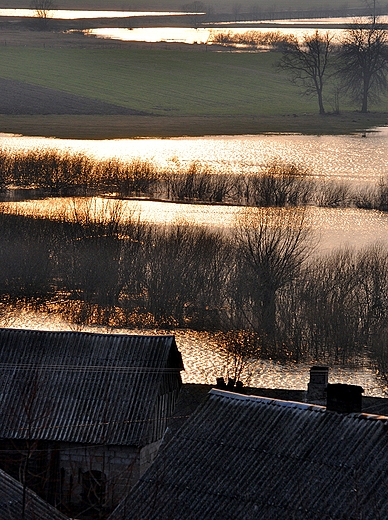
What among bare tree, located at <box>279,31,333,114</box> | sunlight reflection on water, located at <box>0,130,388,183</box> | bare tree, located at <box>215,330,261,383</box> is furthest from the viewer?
bare tree, located at <box>279,31,333,114</box>

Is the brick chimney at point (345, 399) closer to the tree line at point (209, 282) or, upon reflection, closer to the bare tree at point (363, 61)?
the tree line at point (209, 282)

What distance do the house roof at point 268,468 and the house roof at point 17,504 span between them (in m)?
1.66

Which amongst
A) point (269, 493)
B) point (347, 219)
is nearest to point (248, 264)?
point (347, 219)

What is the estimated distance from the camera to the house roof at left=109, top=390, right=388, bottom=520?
1293cm

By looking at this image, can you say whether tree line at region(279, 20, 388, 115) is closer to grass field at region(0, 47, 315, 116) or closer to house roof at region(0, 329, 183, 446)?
grass field at region(0, 47, 315, 116)

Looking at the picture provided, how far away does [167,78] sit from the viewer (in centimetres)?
12838

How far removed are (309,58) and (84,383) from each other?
10807cm

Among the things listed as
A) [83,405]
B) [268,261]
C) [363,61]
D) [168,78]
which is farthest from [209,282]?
[168,78]

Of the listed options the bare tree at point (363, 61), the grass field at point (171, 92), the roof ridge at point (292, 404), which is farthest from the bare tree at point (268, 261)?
the bare tree at point (363, 61)

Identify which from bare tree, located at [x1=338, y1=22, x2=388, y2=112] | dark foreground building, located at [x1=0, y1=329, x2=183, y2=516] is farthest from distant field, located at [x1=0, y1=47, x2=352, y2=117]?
dark foreground building, located at [x1=0, y1=329, x2=183, y2=516]

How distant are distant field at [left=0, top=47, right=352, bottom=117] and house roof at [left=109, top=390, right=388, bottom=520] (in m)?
94.1

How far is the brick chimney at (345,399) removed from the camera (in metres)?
14.5

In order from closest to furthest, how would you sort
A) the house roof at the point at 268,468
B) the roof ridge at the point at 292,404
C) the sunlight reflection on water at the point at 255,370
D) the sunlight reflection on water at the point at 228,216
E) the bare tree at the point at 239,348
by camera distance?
the house roof at the point at 268,468 → the roof ridge at the point at 292,404 → the sunlight reflection on water at the point at 255,370 → the bare tree at the point at 239,348 → the sunlight reflection on water at the point at 228,216

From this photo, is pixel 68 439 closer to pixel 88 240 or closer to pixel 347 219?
pixel 88 240
